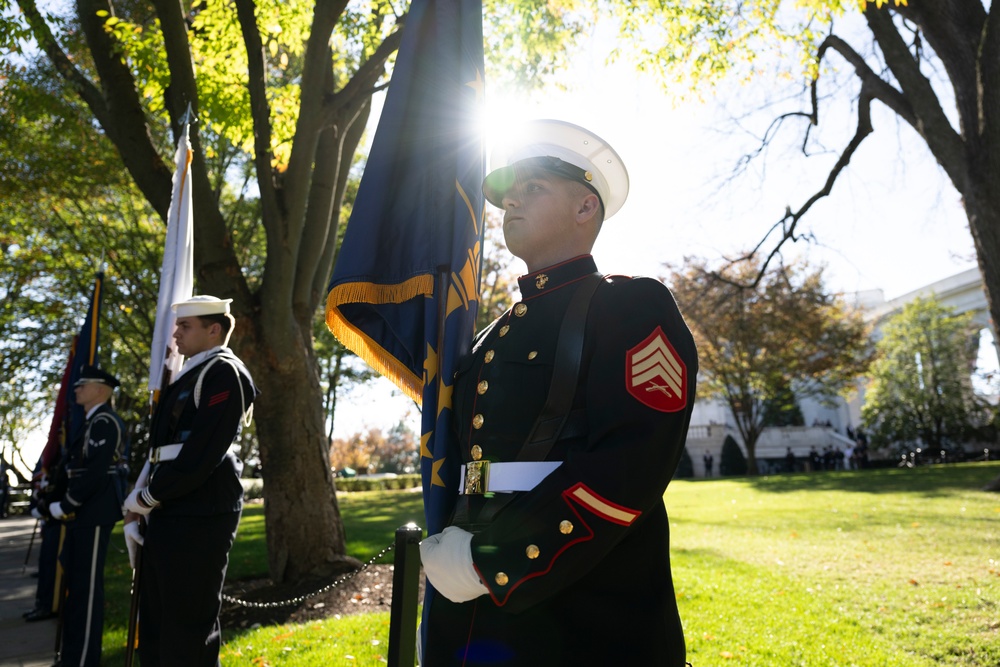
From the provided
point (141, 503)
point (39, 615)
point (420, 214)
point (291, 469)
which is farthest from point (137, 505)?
point (39, 615)

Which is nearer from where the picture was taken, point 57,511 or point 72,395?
point 57,511

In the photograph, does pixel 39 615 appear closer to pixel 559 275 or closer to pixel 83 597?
pixel 83 597

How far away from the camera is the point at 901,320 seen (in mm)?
39625

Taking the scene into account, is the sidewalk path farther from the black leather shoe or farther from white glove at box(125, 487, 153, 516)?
white glove at box(125, 487, 153, 516)

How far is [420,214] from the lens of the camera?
2.73 metres

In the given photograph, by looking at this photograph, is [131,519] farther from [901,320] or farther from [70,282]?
[901,320]

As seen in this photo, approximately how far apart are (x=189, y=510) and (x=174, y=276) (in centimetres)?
213

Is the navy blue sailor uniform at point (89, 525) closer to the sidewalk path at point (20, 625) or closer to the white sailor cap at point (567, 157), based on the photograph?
the sidewalk path at point (20, 625)

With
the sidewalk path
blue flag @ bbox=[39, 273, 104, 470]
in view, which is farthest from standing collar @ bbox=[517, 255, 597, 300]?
blue flag @ bbox=[39, 273, 104, 470]

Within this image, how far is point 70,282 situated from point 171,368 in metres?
18.1

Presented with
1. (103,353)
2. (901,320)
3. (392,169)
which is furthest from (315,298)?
(901,320)

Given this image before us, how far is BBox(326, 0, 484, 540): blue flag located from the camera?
2.58 metres

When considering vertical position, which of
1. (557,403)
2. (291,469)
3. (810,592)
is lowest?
(810,592)

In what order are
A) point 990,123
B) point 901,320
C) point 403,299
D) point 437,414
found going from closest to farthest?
point 437,414 → point 403,299 → point 990,123 → point 901,320
